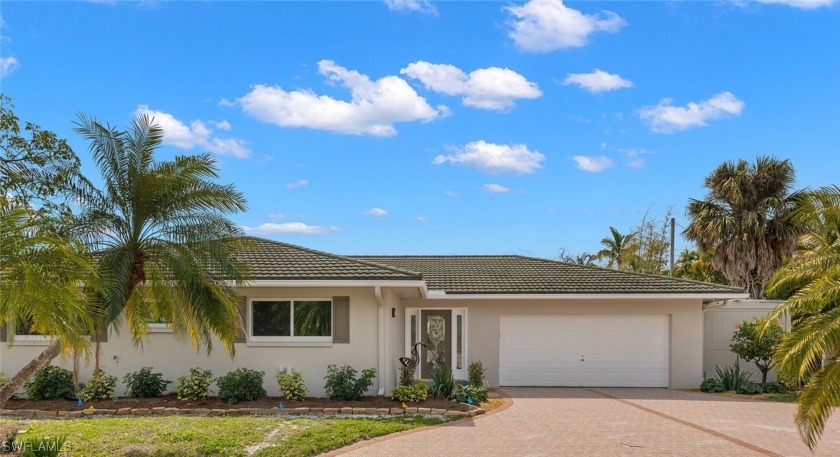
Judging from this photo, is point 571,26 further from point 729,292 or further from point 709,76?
point 729,292

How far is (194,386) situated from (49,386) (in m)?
3.04

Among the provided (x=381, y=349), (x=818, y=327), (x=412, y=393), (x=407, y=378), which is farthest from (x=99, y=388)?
(x=818, y=327)

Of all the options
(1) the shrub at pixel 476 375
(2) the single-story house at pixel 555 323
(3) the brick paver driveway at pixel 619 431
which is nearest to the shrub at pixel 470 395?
(3) the brick paver driveway at pixel 619 431

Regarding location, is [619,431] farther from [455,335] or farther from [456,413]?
[455,335]

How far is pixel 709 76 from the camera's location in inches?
687

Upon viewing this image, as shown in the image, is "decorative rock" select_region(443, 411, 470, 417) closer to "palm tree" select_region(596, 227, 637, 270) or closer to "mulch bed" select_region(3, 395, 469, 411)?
"mulch bed" select_region(3, 395, 469, 411)

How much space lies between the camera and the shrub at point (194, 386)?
1493 cm

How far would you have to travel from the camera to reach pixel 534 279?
2066cm

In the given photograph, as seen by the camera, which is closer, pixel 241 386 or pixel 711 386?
pixel 241 386

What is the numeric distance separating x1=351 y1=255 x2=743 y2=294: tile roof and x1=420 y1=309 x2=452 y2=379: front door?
0.87 meters

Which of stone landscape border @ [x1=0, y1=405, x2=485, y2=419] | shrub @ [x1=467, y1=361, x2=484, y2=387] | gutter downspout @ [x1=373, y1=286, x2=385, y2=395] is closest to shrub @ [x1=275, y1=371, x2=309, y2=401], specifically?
stone landscape border @ [x1=0, y1=405, x2=485, y2=419]

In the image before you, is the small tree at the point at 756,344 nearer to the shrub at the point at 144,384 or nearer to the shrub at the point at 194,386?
the shrub at the point at 194,386

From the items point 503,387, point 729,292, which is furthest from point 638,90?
point 503,387

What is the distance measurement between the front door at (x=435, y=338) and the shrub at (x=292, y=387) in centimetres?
528
